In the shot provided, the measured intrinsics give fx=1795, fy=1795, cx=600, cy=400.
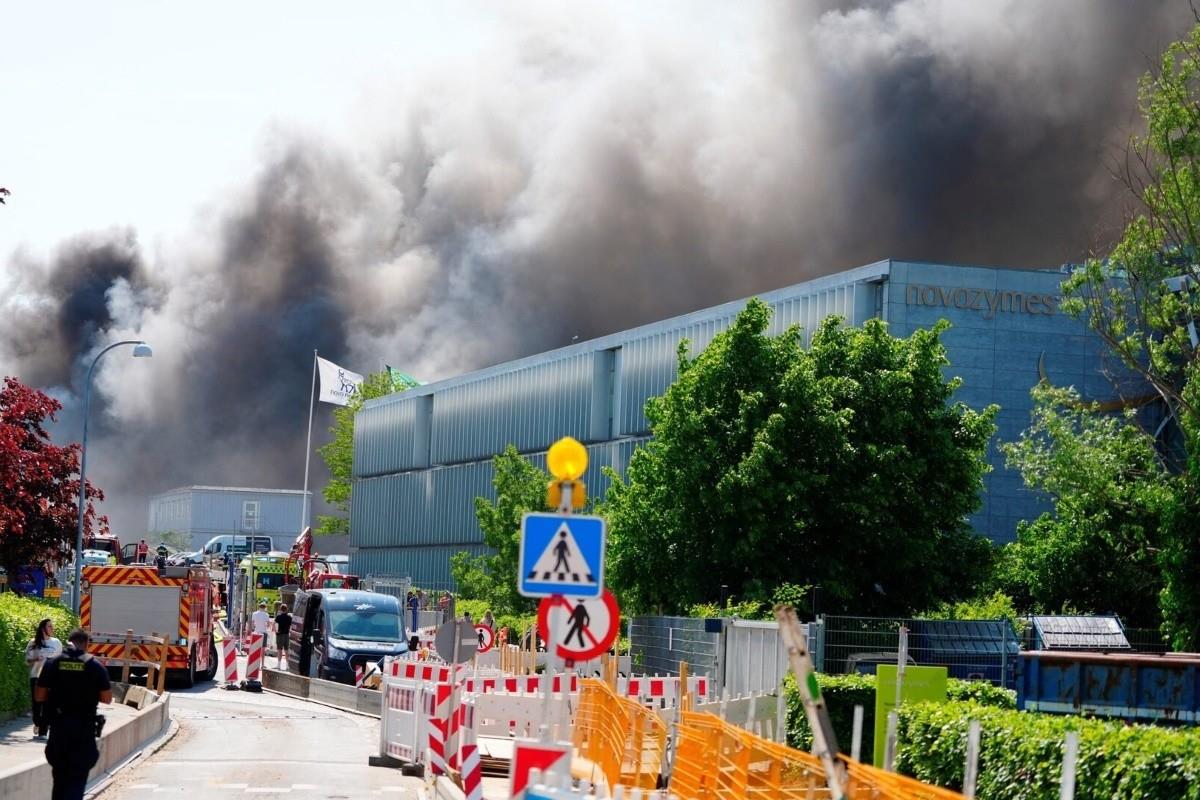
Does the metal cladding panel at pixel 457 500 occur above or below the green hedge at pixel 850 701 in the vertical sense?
above

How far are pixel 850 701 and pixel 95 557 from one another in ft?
204

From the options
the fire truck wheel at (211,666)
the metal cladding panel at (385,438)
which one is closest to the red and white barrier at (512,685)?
the fire truck wheel at (211,666)

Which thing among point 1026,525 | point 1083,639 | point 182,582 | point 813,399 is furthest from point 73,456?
point 1026,525

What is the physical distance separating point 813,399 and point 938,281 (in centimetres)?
1507

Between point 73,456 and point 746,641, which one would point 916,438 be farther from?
point 73,456

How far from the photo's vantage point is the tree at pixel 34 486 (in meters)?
36.2

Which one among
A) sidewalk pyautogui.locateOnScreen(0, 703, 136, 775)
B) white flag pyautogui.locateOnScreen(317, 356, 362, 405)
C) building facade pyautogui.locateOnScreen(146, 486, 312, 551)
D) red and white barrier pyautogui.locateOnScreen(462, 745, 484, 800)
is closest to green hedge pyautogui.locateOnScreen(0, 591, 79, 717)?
sidewalk pyautogui.locateOnScreen(0, 703, 136, 775)

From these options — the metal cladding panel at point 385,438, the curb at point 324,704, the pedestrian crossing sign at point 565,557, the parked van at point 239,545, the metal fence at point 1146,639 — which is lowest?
the curb at point 324,704

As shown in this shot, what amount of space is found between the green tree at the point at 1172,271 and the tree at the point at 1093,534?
9.58 feet

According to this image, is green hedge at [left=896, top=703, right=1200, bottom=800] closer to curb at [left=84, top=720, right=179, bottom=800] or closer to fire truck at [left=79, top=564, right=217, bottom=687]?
curb at [left=84, top=720, right=179, bottom=800]

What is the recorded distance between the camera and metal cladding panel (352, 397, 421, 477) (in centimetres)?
8969

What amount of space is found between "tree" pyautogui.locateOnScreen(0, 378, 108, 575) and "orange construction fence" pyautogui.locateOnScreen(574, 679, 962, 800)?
702 inches

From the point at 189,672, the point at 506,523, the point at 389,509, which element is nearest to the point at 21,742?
the point at 189,672

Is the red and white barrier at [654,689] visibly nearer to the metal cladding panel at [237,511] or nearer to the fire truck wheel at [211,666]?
the fire truck wheel at [211,666]
